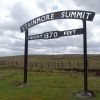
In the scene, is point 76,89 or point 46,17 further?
point 46,17

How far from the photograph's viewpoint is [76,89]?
776 inches

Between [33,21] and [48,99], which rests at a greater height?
[33,21]

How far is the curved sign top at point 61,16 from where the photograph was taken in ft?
60.2

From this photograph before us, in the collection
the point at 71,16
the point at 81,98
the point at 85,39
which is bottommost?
the point at 81,98

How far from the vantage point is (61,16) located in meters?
20.2

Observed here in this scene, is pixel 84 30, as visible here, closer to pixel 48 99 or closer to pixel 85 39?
pixel 85 39

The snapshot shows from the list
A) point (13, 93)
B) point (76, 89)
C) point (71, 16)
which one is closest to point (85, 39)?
point (71, 16)

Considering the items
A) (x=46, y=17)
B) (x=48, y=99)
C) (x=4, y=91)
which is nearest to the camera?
(x=48, y=99)

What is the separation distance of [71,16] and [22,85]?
5701 millimetres

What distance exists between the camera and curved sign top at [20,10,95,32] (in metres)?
18.3

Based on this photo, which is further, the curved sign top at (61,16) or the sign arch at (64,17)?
the curved sign top at (61,16)

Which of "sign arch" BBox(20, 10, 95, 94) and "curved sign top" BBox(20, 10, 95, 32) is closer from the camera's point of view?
"sign arch" BBox(20, 10, 95, 94)

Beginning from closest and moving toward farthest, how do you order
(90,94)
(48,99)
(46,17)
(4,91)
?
(48,99) → (90,94) → (4,91) → (46,17)

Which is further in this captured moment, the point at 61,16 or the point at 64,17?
the point at 61,16
